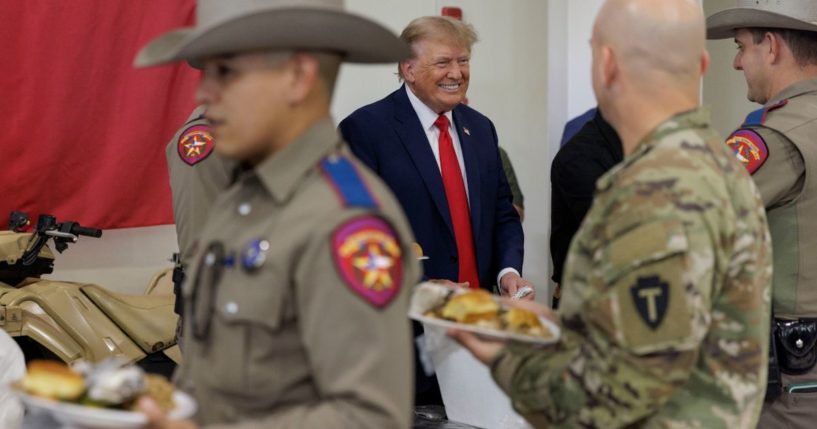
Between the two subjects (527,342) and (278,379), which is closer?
(278,379)

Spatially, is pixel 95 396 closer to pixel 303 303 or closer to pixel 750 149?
pixel 303 303

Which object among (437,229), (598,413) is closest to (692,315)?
(598,413)

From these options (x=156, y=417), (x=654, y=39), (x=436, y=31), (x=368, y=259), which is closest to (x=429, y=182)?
(x=436, y=31)

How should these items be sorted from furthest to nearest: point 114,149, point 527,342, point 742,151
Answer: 1. point 114,149
2. point 742,151
3. point 527,342

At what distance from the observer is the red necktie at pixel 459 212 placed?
134 inches

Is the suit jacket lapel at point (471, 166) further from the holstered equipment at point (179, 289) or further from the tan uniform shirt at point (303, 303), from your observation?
the tan uniform shirt at point (303, 303)

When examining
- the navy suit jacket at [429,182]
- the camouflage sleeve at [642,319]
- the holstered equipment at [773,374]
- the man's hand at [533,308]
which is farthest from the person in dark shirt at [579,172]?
the camouflage sleeve at [642,319]

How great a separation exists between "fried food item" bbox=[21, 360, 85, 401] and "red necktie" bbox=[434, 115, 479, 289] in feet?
6.64

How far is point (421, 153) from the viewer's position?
3.38m

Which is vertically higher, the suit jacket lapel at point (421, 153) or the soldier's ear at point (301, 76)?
the soldier's ear at point (301, 76)

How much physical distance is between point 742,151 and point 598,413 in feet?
4.22

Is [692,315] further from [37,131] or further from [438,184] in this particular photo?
[37,131]

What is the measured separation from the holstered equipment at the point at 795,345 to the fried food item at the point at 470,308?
1.14 m

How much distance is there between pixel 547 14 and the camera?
18.9ft
